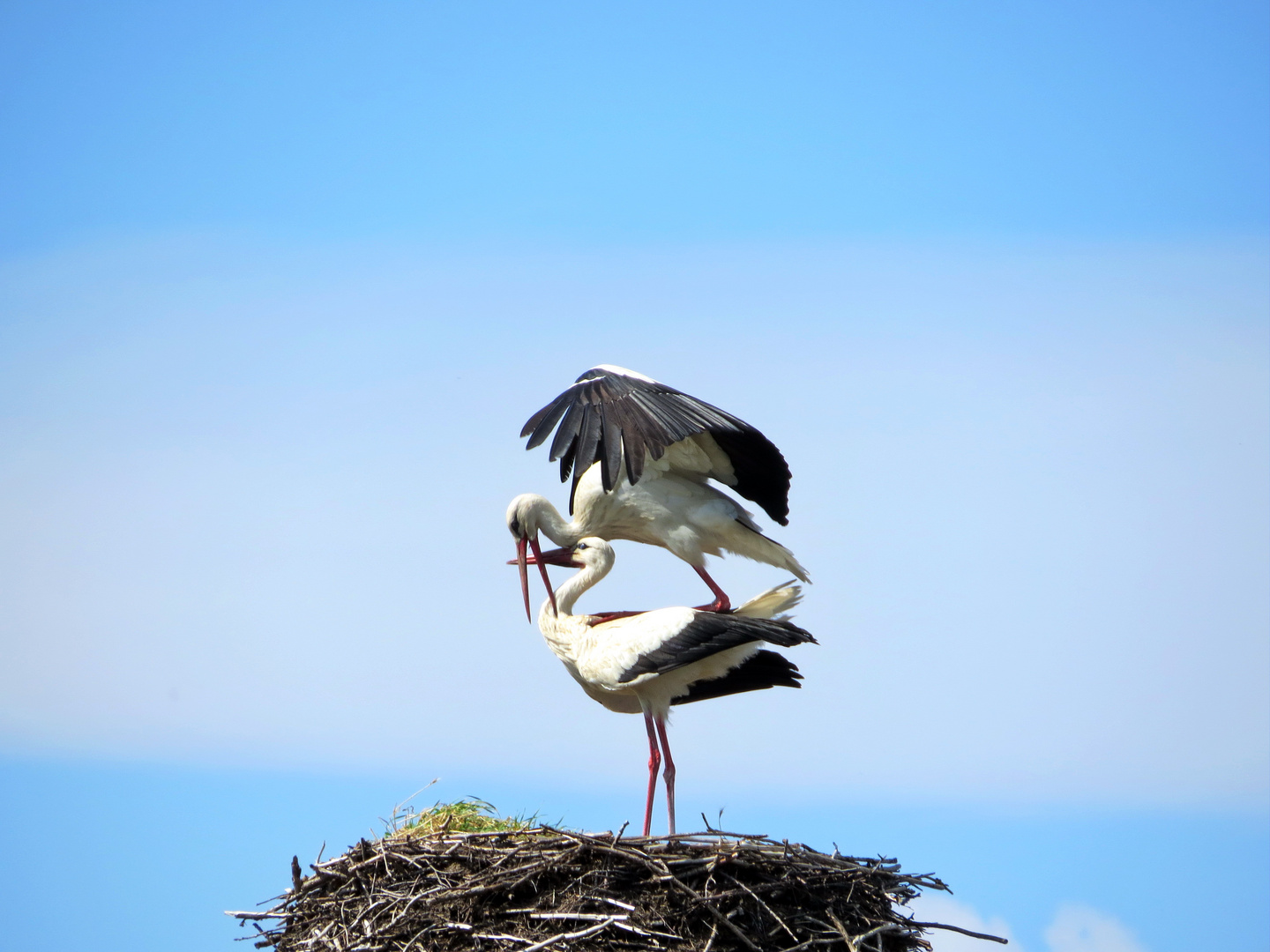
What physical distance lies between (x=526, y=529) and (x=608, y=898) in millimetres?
2603

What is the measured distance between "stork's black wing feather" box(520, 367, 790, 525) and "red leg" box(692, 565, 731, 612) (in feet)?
2.39

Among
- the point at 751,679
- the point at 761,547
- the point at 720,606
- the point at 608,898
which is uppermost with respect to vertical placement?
the point at 761,547

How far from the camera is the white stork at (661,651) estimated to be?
750 centimetres

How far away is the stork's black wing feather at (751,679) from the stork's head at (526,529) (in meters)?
1.11

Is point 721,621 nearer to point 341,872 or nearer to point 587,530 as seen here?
point 587,530

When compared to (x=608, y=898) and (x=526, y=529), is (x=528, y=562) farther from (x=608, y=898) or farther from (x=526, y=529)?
(x=608, y=898)

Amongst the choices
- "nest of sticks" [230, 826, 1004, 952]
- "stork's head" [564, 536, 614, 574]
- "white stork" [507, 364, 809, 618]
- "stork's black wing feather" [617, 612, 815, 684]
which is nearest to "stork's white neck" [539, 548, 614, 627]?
"stork's head" [564, 536, 614, 574]

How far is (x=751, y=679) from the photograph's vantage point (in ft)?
26.1

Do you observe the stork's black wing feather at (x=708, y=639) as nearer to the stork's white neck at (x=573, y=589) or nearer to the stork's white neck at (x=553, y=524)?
the stork's white neck at (x=573, y=589)

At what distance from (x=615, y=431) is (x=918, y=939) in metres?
2.97

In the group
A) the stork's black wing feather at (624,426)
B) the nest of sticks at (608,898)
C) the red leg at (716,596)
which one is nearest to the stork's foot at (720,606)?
the red leg at (716,596)

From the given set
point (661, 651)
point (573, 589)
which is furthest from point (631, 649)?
point (573, 589)

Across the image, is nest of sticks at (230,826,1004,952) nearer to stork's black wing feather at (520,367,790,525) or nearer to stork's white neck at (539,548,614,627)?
stork's white neck at (539,548,614,627)

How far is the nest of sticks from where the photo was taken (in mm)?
6449
